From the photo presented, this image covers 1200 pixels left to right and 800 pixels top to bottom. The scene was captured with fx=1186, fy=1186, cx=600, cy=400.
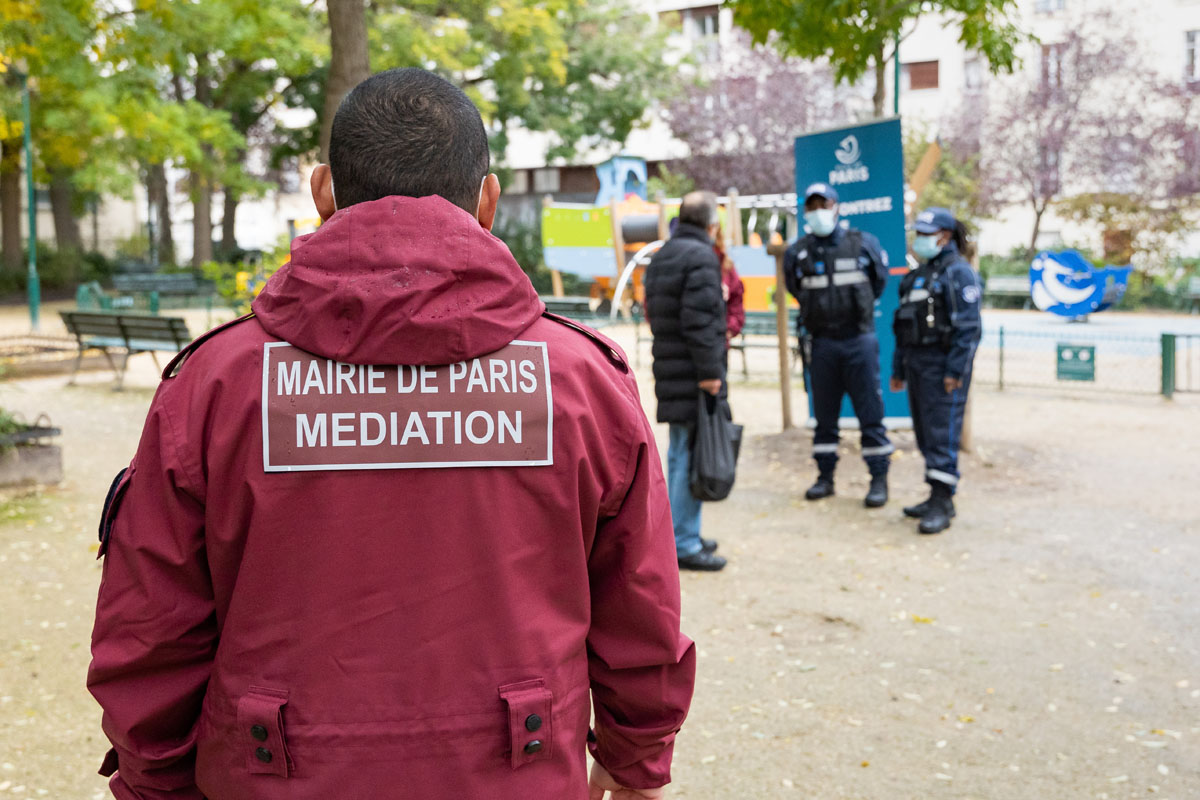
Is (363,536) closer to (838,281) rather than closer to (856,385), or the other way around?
(838,281)

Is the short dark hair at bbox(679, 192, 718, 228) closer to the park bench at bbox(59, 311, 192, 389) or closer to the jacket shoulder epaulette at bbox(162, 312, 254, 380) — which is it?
the jacket shoulder epaulette at bbox(162, 312, 254, 380)

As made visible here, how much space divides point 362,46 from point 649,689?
271 inches

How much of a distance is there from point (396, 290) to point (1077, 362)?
12.9 meters

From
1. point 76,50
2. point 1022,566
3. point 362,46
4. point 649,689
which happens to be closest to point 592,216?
point 76,50

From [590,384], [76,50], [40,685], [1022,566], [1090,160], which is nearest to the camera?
[590,384]

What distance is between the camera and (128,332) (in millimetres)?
13906

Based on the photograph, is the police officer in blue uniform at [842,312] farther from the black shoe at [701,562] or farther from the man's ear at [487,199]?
the man's ear at [487,199]

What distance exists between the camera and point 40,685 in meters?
4.91

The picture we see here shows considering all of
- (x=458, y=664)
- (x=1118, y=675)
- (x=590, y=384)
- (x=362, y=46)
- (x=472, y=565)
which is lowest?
(x=1118, y=675)

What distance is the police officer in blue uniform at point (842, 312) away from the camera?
782 cm

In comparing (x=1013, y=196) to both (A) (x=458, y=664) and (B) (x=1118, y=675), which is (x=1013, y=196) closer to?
(B) (x=1118, y=675)

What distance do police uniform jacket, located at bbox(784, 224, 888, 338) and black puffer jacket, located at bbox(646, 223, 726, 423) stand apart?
172cm

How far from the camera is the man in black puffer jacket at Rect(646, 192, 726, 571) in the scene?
622 cm

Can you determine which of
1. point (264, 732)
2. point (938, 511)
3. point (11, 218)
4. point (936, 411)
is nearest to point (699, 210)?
point (936, 411)
